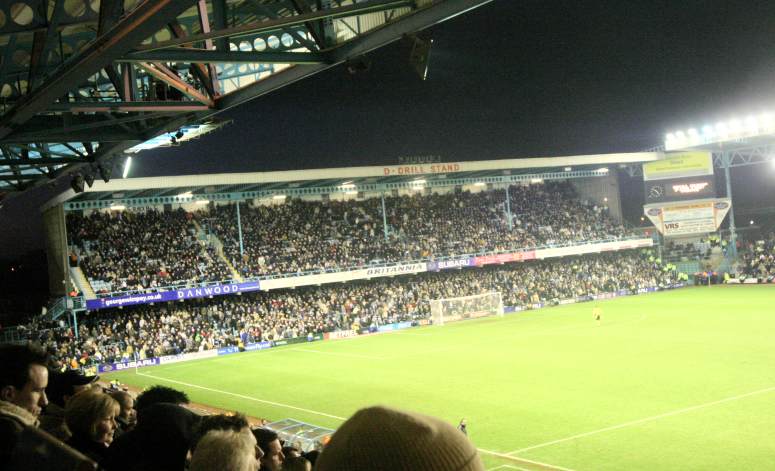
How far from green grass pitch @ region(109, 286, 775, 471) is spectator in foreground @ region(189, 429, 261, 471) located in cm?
331

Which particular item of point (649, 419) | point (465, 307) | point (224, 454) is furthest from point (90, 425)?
point (465, 307)

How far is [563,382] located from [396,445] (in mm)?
23654

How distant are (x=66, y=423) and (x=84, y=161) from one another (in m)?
12.5

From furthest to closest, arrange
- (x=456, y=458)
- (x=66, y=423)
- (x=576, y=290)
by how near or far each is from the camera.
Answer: (x=576, y=290)
(x=66, y=423)
(x=456, y=458)

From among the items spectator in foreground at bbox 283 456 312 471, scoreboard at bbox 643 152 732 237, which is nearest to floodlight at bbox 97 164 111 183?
spectator in foreground at bbox 283 456 312 471

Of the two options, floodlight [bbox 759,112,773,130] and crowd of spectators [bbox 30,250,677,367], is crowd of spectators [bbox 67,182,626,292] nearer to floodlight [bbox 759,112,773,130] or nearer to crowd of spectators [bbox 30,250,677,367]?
crowd of spectators [bbox 30,250,677,367]

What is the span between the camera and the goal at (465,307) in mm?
46750

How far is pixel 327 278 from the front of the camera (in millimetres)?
47344

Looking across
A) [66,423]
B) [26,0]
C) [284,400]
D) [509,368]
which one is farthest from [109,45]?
[509,368]

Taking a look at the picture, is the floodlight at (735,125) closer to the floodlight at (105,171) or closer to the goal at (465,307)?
the goal at (465,307)

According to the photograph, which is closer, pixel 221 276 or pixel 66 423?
pixel 66 423

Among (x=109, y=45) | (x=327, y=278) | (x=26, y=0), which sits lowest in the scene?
(x=327, y=278)

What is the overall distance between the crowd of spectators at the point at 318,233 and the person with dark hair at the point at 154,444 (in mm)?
39337

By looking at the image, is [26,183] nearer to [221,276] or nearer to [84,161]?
[84,161]
